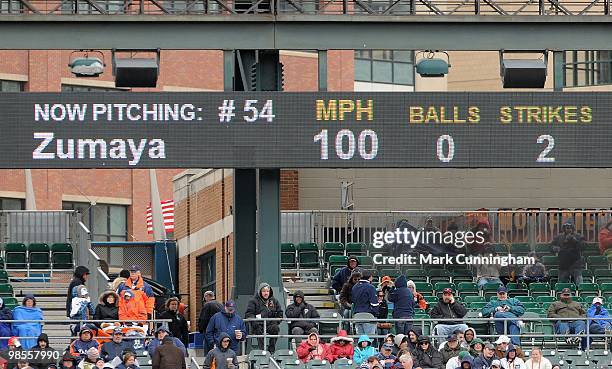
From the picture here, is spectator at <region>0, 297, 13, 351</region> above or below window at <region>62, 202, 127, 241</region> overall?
below

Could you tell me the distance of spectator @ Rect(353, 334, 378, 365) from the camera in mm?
29525

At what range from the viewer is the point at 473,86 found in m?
63.2

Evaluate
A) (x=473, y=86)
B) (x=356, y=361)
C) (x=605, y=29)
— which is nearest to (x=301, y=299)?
(x=356, y=361)

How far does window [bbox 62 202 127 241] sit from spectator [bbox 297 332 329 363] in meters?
37.7

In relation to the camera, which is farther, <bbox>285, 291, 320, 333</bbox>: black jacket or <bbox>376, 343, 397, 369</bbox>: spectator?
<bbox>285, 291, 320, 333</bbox>: black jacket

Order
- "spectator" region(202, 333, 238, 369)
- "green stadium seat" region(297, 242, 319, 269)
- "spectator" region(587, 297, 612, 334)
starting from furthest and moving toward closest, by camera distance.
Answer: "green stadium seat" region(297, 242, 319, 269), "spectator" region(587, 297, 612, 334), "spectator" region(202, 333, 238, 369)

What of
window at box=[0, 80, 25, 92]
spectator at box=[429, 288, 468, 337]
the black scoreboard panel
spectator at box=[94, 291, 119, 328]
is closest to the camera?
spectator at box=[94, 291, 119, 328]

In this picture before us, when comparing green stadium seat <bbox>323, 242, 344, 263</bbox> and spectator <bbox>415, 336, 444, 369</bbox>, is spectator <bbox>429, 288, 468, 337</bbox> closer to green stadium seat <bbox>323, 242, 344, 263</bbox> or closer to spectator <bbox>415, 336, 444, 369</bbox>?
spectator <bbox>415, 336, 444, 369</bbox>

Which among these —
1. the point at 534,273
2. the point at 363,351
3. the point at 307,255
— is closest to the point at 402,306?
the point at 363,351

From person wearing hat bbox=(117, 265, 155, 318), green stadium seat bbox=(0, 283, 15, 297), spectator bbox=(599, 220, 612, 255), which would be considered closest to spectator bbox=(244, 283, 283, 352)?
person wearing hat bbox=(117, 265, 155, 318)

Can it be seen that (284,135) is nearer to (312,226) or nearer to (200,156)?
(200,156)

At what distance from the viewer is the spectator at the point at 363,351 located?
2952cm

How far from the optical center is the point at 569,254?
40.7 meters

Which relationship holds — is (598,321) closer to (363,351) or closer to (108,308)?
(363,351)
